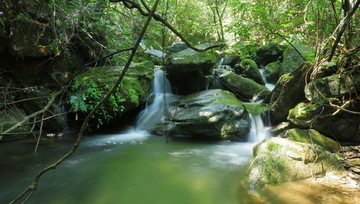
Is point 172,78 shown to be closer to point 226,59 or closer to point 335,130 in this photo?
point 226,59

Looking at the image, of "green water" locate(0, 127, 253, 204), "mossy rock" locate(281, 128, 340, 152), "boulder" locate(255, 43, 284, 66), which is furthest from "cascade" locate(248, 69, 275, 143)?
"boulder" locate(255, 43, 284, 66)

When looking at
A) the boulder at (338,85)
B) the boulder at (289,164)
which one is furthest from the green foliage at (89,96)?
the boulder at (338,85)

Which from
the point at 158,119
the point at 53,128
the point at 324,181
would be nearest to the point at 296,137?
the point at 324,181

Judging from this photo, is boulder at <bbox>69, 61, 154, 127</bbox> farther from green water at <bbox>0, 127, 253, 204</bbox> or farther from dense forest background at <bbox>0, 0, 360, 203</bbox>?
green water at <bbox>0, 127, 253, 204</bbox>

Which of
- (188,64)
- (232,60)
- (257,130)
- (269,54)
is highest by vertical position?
(269,54)

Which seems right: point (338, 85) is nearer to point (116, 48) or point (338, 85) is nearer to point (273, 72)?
point (116, 48)

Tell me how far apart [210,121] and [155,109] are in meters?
2.69

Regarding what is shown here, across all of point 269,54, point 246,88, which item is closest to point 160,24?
point 246,88

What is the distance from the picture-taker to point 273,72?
1106 centimetres

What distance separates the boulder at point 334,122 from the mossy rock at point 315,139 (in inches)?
9.2

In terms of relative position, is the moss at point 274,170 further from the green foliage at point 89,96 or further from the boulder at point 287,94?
the boulder at point 287,94

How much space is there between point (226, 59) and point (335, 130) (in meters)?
8.66

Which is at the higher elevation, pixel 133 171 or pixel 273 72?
pixel 273 72

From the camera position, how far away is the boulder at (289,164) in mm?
3135
